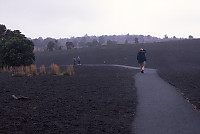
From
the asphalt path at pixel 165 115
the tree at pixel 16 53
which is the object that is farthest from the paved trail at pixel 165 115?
the tree at pixel 16 53

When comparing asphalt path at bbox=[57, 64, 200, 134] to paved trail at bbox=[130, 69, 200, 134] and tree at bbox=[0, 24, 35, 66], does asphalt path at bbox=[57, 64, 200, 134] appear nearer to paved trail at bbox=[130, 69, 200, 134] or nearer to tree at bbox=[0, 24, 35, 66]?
paved trail at bbox=[130, 69, 200, 134]

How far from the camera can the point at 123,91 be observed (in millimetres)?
10484

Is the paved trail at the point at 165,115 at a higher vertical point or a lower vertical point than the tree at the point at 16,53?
lower

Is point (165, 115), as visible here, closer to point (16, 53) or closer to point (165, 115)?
point (165, 115)

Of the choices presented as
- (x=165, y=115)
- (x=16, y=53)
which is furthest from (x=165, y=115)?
(x=16, y=53)

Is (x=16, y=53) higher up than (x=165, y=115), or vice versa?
(x=16, y=53)

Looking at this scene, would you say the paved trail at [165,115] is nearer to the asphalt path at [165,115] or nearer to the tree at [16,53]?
Answer: the asphalt path at [165,115]

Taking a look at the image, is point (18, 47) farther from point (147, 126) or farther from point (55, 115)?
point (147, 126)

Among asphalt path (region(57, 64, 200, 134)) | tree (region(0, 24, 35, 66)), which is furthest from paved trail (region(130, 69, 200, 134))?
tree (region(0, 24, 35, 66))

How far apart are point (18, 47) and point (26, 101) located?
1801 cm

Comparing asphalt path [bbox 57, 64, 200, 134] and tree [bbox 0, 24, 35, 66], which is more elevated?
tree [bbox 0, 24, 35, 66]

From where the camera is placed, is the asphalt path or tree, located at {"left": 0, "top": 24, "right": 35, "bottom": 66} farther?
tree, located at {"left": 0, "top": 24, "right": 35, "bottom": 66}

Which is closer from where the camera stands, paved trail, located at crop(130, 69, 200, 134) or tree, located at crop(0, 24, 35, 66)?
paved trail, located at crop(130, 69, 200, 134)

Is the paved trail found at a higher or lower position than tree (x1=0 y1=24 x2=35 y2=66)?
lower
